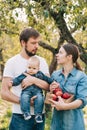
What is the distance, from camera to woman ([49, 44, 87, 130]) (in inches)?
167

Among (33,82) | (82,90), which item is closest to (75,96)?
(82,90)

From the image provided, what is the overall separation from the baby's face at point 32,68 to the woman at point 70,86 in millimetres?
255

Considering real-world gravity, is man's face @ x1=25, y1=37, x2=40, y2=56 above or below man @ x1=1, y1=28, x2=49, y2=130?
above

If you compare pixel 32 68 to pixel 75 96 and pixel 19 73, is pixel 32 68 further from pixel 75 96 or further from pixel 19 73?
pixel 75 96

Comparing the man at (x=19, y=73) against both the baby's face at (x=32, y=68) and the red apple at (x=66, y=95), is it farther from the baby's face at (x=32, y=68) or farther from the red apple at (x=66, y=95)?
the red apple at (x=66, y=95)

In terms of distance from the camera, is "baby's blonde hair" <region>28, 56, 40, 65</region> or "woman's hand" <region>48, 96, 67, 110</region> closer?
"woman's hand" <region>48, 96, 67, 110</region>

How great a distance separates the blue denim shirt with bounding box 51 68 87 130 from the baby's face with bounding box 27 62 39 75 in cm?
29

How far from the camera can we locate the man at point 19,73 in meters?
4.28

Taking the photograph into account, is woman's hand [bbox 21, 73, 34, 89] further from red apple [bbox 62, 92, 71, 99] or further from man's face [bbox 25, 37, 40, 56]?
red apple [bbox 62, 92, 71, 99]

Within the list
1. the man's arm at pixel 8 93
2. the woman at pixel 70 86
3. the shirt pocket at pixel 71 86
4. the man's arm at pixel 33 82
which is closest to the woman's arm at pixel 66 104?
the woman at pixel 70 86

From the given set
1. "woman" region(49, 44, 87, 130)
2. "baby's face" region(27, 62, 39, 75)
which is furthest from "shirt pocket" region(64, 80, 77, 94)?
"baby's face" region(27, 62, 39, 75)

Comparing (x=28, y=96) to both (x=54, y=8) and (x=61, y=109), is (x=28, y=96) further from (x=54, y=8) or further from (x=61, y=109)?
(x=54, y=8)

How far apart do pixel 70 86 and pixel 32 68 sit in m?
0.49

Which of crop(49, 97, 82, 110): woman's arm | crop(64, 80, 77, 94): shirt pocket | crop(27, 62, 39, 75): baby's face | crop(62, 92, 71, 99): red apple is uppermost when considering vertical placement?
crop(27, 62, 39, 75): baby's face
